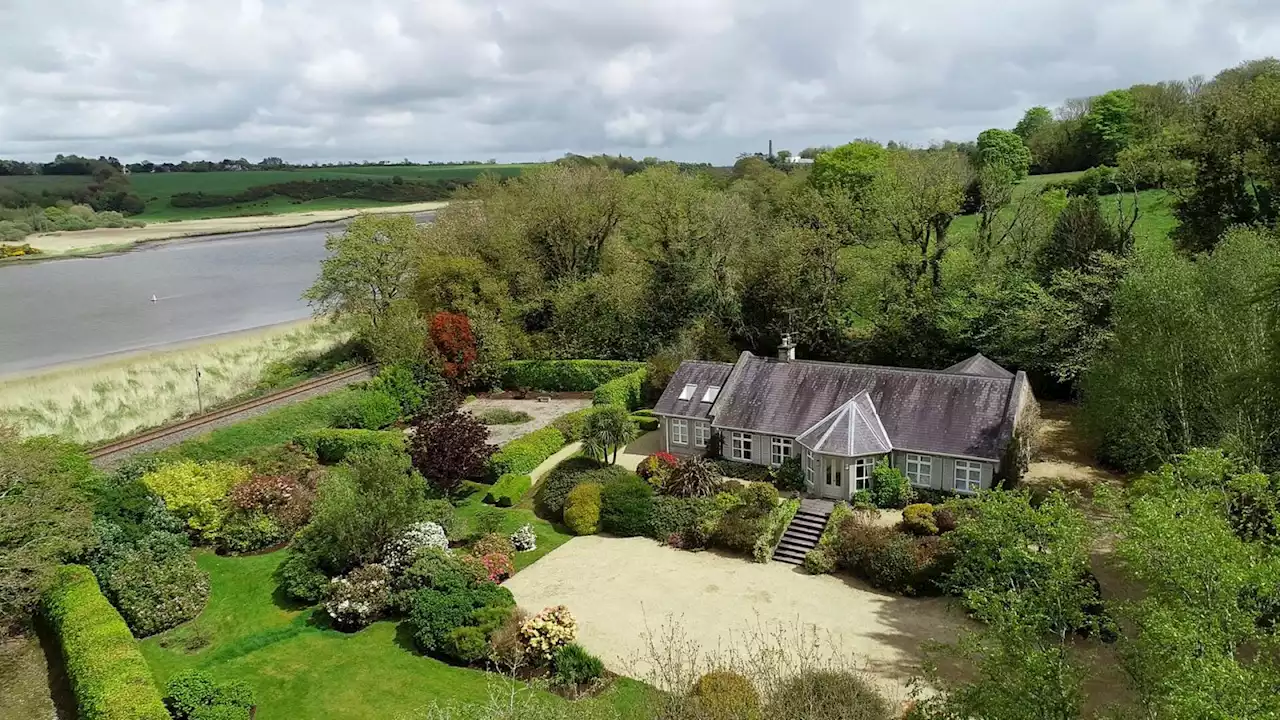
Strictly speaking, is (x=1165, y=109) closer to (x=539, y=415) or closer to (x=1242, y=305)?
(x=1242, y=305)

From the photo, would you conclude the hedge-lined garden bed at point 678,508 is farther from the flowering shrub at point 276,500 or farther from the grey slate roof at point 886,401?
the flowering shrub at point 276,500

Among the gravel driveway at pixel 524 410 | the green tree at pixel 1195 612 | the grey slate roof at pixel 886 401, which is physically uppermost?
the green tree at pixel 1195 612

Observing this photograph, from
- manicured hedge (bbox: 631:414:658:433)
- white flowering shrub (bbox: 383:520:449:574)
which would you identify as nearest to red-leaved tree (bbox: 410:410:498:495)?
white flowering shrub (bbox: 383:520:449:574)

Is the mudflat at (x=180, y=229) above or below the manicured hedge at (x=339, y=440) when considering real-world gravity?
above

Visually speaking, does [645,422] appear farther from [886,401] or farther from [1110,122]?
[1110,122]

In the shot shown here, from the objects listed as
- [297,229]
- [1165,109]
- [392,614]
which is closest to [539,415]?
[392,614]

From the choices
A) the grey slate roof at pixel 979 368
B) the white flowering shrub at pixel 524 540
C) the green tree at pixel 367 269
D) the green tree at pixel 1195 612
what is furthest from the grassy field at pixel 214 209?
the green tree at pixel 1195 612

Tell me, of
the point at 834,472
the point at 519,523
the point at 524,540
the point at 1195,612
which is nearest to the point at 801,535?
the point at 834,472
